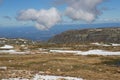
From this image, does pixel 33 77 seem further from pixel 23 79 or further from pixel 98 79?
pixel 98 79

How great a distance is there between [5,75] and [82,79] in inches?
355

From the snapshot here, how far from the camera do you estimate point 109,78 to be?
41.3m

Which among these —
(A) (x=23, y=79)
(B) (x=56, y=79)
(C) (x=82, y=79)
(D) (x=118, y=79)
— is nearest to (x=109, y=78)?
(D) (x=118, y=79)

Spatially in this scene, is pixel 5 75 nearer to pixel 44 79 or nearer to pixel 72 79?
pixel 44 79

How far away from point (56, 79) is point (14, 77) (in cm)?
469

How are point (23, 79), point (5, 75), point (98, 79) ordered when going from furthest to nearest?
point (98, 79) → point (5, 75) → point (23, 79)

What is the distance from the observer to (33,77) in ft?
120

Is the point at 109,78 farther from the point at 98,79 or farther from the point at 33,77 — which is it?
the point at 33,77

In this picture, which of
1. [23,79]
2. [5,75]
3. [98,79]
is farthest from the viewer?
[98,79]

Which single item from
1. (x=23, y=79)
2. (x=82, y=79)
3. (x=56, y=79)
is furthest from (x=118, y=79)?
(x=23, y=79)

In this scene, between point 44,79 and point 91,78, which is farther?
point 91,78

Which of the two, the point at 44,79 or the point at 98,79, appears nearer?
the point at 44,79

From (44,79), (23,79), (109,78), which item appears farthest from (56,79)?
(109,78)

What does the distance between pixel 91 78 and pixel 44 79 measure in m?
7.25
